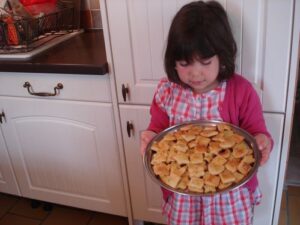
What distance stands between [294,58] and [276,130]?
0.24 metres

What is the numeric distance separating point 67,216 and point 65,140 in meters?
0.53

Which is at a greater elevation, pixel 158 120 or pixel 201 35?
pixel 201 35

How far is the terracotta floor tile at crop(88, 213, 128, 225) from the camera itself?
5.70 ft

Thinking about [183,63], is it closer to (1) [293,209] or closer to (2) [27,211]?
(1) [293,209]

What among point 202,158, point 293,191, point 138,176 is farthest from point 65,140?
point 293,191

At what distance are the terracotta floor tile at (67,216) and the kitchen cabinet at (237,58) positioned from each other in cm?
60

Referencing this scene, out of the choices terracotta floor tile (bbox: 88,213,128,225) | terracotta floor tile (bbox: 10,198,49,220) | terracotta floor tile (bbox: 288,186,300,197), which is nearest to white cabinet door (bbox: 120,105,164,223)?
terracotta floor tile (bbox: 88,213,128,225)

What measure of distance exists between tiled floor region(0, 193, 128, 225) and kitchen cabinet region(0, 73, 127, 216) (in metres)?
0.15

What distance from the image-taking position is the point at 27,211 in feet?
6.14

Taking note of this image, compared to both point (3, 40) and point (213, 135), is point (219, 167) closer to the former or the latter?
point (213, 135)

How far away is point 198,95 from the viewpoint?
3.34ft

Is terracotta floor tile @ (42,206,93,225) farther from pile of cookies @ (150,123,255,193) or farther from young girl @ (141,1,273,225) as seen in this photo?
pile of cookies @ (150,123,255,193)

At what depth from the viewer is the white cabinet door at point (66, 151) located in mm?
1390

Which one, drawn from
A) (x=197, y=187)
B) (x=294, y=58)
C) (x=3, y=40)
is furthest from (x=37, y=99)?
(x=294, y=58)
